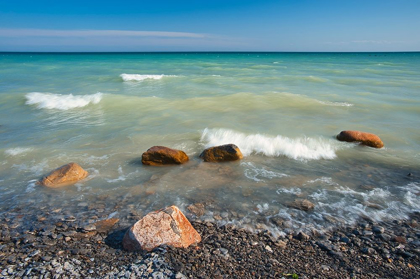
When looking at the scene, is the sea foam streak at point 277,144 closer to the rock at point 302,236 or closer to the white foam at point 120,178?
the white foam at point 120,178

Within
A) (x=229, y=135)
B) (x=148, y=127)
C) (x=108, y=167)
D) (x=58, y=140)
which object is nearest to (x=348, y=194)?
(x=229, y=135)

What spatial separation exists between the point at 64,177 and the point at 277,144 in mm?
5389

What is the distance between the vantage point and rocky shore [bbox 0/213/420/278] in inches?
134

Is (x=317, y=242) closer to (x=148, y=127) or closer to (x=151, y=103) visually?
(x=148, y=127)

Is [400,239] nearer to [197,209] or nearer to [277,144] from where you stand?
[197,209]

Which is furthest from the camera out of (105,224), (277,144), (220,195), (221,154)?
(277,144)

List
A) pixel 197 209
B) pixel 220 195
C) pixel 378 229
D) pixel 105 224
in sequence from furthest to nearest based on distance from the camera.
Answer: pixel 220 195
pixel 197 209
pixel 105 224
pixel 378 229

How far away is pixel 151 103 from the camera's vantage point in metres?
14.5

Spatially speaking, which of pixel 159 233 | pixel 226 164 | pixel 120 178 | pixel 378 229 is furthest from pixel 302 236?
pixel 120 178

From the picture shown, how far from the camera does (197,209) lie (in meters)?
5.04

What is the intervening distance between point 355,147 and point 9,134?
1070 centimetres

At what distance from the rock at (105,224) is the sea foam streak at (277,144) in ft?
13.2

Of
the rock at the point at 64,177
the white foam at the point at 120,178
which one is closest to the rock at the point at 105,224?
the white foam at the point at 120,178

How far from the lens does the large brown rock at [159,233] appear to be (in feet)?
12.4
